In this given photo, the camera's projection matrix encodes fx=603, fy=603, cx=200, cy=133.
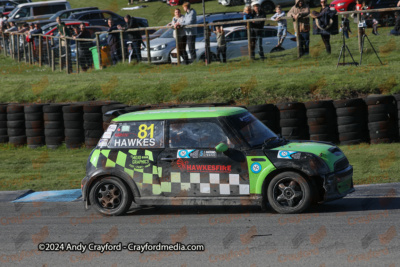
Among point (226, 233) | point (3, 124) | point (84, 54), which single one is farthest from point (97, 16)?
point (226, 233)

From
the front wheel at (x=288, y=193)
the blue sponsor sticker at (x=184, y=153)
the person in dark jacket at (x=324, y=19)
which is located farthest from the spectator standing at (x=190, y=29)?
the front wheel at (x=288, y=193)

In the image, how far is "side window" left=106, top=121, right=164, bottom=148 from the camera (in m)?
8.38

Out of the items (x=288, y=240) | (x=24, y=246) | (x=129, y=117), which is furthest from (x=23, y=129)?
(x=288, y=240)

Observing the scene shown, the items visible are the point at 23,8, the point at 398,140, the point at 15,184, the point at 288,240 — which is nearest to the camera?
the point at 288,240

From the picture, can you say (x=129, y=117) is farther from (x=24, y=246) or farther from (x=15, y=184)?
(x=15, y=184)

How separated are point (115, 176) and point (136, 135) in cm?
64

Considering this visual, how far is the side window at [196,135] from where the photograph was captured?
8.12m

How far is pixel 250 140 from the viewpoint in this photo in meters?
8.11

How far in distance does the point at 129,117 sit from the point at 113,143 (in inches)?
17.5

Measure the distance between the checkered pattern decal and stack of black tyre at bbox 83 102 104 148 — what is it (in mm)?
5510

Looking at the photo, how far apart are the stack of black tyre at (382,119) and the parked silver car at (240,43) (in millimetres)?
7306

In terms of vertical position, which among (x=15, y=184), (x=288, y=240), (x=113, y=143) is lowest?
(x=15, y=184)

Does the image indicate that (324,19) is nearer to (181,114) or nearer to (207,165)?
(181,114)

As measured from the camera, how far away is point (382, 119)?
496 inches
